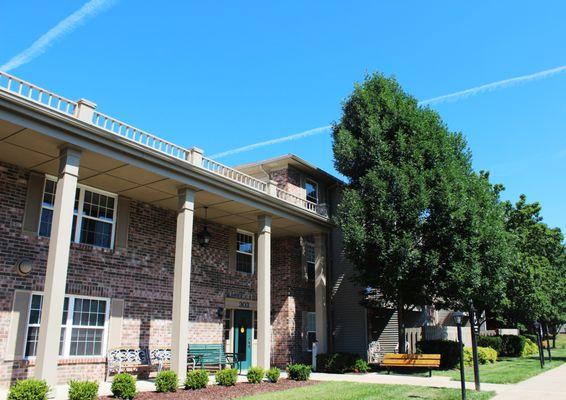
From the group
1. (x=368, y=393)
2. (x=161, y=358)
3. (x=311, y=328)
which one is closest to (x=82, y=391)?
(x=161, y=358)

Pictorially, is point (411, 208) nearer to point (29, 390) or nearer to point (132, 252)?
point (132, 252)

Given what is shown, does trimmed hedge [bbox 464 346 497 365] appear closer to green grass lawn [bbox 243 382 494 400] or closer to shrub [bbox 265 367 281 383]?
green grass lawn [bbox 243 382 494 400]

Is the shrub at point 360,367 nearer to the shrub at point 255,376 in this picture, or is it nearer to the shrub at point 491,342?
→ the shrub at point 255,376

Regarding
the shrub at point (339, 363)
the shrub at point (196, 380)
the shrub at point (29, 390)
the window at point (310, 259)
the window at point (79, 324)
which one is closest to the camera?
the shrub at point (29, 390)

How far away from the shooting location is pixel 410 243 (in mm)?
16234

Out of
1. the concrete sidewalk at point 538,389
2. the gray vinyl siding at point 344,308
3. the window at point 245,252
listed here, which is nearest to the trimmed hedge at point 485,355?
the gray vinyl siding at point 344,308

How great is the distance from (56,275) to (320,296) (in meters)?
11.5

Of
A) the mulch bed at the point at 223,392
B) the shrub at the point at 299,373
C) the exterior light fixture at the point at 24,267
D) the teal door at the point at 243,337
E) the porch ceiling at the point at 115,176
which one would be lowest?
the mulch bed at the point at 223,392

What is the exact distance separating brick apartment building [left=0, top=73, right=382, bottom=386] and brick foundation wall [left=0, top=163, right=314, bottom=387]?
34 millimetres

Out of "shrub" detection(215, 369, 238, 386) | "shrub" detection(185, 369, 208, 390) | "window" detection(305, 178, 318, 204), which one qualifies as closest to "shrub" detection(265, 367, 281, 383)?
"shrub" detection(215, 369, 238, 386)

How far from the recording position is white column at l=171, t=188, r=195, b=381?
12.5m

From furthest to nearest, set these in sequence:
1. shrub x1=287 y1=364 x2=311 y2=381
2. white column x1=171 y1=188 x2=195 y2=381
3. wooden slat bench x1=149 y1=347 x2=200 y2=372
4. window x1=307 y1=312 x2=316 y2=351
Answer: window x1=307 y1=312 x2=316 y2=351 < shrub x1=287 y1=364 x2=311 y2=381 < wooden slat bench x1=149 y1=347 x2=200 y2=372 < white column x1=171 y1=188 x2=195 y2=381

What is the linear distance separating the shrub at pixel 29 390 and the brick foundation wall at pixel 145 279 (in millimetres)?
3014

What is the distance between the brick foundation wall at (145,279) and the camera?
471 inches
